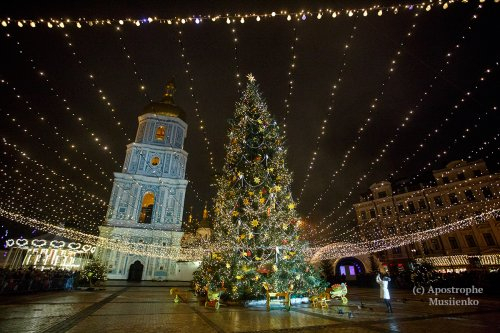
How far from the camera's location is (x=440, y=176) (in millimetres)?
28469

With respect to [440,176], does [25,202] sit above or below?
below

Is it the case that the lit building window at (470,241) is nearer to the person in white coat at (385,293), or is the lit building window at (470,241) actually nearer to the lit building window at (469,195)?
the lit building window at (469,195)

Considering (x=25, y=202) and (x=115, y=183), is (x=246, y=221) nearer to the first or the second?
(x=25, y=202)

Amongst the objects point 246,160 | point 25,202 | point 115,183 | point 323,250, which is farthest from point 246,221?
point 115,183

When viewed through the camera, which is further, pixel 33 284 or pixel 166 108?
pixel 166 108

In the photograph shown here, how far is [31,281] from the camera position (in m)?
13.0

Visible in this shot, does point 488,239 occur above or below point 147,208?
below

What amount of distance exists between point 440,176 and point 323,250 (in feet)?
53.2

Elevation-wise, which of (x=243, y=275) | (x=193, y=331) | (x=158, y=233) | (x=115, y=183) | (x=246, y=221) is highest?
(x=115, y=183)

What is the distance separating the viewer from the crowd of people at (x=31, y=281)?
1176 cm

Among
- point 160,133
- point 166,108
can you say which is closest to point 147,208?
point 160,133

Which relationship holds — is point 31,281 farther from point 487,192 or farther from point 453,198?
point 487,192

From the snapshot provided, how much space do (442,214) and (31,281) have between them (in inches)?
1414

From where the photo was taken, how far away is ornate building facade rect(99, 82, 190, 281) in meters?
24.7
